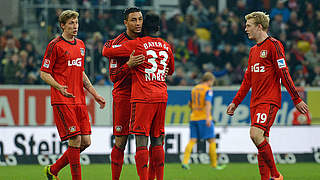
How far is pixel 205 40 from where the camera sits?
21875 mm

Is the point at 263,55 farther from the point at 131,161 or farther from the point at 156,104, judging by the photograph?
the point at 131,161

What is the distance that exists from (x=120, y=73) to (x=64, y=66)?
0.87 m

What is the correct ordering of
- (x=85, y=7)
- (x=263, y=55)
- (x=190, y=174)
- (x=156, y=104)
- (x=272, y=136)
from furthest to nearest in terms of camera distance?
(x=85, y=7) < (x=272, y=136) < (x=190, y=174) < (x=263, y=55) < (x=156, y=104)

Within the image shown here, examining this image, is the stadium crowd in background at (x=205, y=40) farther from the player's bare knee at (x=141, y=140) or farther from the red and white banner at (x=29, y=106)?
the player's bare knee at (x=141, y=140)

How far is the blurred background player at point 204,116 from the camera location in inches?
558

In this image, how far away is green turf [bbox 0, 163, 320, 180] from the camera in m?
11.6

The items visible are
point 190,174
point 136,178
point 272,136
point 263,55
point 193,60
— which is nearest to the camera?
point 263,55

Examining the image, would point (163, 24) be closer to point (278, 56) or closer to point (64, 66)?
point (64, 66)

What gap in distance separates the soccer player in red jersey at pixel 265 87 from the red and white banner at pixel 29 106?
880cm

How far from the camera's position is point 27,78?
17906 mm

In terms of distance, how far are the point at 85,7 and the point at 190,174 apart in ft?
28.6

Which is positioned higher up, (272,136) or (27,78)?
(27,78)

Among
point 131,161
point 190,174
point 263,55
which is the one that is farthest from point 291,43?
point 263,55

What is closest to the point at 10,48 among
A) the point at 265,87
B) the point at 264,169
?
the point at 265,87
